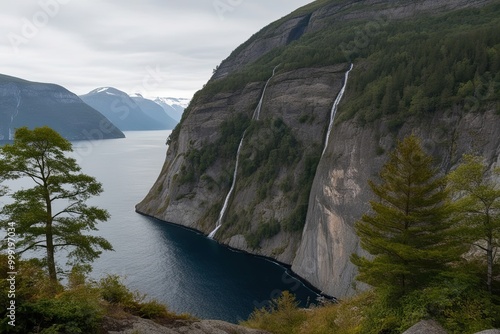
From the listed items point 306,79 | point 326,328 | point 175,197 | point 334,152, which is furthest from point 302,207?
point 326,328

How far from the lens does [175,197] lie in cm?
8500

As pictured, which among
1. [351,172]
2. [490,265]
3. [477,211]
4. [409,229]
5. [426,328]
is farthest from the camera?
[351,172]

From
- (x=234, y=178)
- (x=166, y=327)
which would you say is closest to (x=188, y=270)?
(x=234, y=178)

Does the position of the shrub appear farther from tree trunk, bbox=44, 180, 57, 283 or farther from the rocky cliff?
the rocky cliff

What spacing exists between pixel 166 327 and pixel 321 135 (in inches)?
2293

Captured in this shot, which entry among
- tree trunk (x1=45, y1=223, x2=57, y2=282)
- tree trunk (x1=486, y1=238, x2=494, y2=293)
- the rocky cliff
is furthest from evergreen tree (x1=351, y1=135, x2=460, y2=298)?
the rocky cliff

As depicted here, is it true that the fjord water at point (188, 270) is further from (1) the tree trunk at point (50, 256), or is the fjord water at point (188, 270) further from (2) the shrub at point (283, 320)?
(1) the tree trunk at point (50, 256)

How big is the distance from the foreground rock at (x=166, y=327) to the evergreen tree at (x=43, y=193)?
249 inches

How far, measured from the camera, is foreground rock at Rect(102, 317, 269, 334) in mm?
11625

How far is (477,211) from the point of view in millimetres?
15617

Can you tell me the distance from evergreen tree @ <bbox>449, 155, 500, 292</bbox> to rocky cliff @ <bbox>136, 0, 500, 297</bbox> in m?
29.0

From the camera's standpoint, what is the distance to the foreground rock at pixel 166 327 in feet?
38.1

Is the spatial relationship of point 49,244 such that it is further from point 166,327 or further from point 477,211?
point 477,211

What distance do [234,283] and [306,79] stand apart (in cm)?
4698
